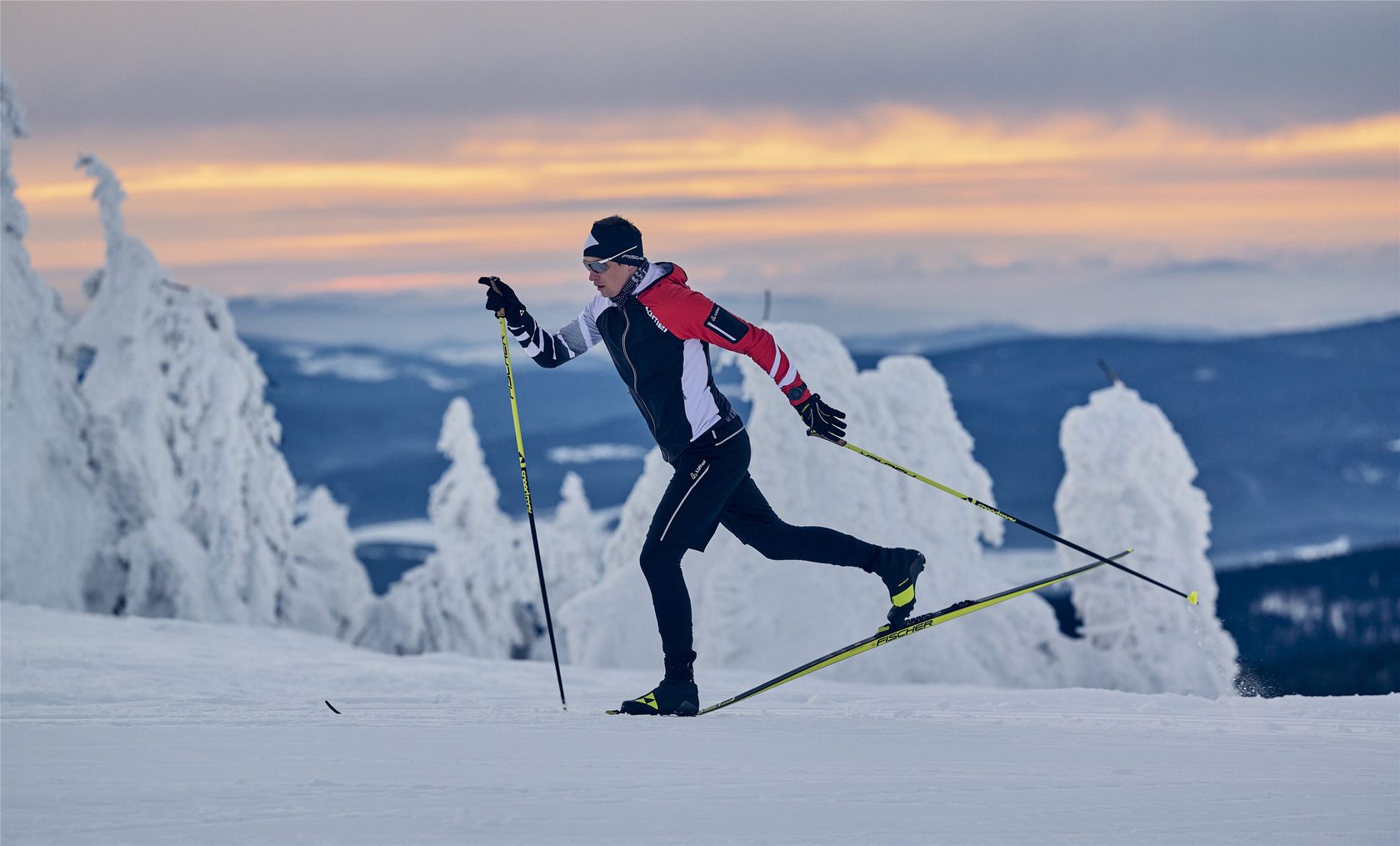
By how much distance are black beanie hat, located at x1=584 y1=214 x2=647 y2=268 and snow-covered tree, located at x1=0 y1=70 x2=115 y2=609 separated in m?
14.6

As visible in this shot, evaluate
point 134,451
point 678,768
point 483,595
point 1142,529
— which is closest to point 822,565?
point 483,595

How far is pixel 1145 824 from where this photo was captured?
149 inches

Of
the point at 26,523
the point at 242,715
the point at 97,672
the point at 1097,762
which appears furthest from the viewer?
the point at 26,523

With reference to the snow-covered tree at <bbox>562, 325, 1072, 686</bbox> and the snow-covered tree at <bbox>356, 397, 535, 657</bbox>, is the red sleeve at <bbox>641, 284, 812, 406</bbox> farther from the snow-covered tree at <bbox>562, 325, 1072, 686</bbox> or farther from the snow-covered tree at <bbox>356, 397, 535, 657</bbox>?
the snow-covered tree at <bbox>356, 397, 535, 657</bbox>

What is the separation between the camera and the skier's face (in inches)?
205

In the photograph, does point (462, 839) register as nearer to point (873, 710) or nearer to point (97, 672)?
point (873, 710)

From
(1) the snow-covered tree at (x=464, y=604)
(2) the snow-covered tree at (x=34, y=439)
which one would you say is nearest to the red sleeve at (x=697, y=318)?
(2) the snow-covered tree at (x=34, y=439)

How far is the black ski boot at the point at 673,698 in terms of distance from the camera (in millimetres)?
5357

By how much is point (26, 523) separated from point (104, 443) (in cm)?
224

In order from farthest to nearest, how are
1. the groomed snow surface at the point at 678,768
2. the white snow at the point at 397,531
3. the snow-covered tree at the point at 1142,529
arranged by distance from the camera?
the white snow at the point at 397,531, the snow-covered tree at the point at 1142,529, the groomed snow surface at the point at 678,768

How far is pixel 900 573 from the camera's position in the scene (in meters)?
5.48

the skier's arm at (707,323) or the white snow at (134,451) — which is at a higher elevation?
the white snow at (134,451)

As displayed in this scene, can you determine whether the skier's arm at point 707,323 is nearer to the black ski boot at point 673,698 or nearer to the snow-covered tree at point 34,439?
the black ski boot at point 673,698

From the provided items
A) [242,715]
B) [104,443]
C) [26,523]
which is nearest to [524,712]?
[242,715]
